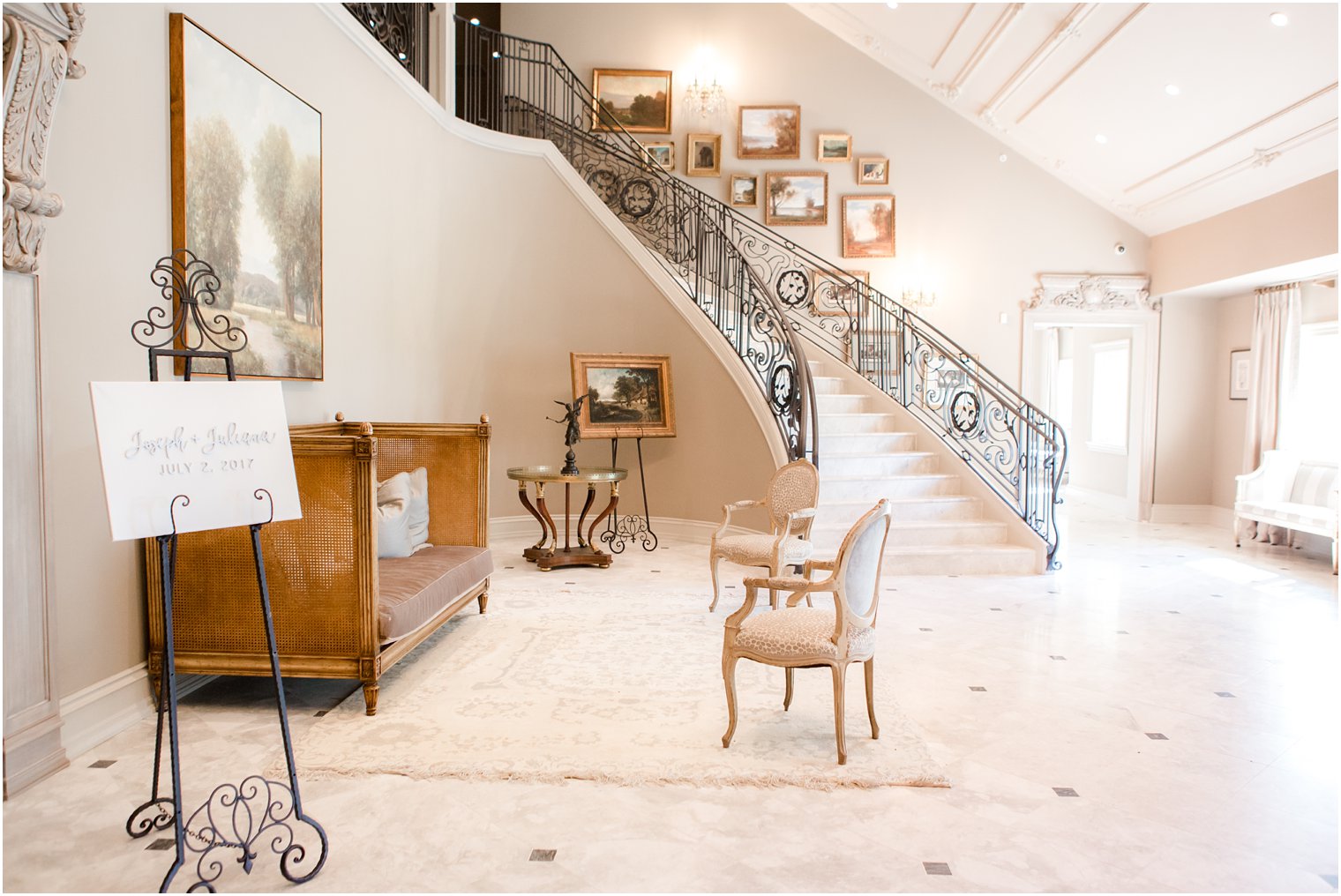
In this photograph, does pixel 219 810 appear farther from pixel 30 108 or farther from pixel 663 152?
A: pixel 663 152

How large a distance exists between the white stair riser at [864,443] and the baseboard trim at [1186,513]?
4096mm

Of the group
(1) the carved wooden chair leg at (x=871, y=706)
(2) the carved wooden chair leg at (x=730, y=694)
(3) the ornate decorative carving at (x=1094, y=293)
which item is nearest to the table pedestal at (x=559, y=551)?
(2) the carved wooden chair leg at (x=730, y=694)

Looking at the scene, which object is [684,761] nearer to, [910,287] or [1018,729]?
[1018,729]

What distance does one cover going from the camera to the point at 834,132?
10.1 meters

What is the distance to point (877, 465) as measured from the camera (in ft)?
25.0

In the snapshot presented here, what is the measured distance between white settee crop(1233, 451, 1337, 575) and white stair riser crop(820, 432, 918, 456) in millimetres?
3474

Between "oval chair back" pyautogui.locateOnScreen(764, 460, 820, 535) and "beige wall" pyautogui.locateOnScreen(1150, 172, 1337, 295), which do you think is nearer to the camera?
"oval chair back" pyautogui.locateOnScreen(764, 460, 820, 535)

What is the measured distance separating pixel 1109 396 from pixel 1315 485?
4502 mm

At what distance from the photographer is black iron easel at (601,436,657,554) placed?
25.8 ft

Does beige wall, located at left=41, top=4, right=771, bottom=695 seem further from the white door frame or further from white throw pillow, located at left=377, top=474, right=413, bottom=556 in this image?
the white door frame

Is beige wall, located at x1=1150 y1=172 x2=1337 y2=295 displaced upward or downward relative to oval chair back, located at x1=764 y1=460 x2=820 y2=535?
upward

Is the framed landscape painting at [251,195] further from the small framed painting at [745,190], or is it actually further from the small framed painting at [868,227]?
the small framed painting at [868,227]

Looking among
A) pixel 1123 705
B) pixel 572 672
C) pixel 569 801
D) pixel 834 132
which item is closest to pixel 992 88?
pixel 834 132

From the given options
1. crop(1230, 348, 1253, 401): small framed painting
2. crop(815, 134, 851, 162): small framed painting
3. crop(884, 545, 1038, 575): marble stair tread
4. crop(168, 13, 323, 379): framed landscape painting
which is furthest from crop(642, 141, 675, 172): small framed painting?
crop(1230, 348, 1253, 401): small framed painting
